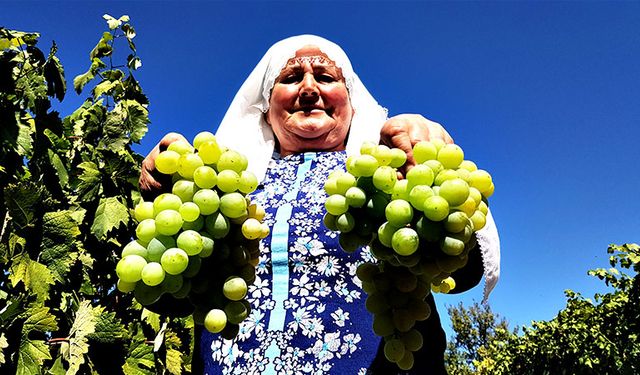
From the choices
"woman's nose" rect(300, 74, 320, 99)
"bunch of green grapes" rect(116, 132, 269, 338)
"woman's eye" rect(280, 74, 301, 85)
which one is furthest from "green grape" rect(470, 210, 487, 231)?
"woman's eye" rect(280, 74, 301, 85)

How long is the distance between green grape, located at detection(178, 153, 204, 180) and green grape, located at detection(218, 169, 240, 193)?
0.18 feet

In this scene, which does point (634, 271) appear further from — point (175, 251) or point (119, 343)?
point (175, 251)

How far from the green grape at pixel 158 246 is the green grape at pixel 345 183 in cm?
35

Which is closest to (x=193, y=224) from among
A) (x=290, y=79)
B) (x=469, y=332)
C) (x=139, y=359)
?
(x=290, y=79)

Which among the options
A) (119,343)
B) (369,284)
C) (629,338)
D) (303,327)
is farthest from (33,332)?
(629,338)

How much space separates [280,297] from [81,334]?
4.07 feet

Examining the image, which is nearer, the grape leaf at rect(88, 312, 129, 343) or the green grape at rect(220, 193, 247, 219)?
the green grape at rect(220, 193, 247, 219)

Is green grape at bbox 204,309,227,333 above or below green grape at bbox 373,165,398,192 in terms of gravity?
below

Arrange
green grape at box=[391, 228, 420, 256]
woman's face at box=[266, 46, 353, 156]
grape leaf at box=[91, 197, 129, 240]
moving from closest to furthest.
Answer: green grape at box=[391, 228, 420, 256]
woman's face at box=[266, 46, 353, 156]
grape leaf at box=[91, 197, 129, 240]

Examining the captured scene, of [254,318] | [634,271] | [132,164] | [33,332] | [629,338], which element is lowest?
[254,318]

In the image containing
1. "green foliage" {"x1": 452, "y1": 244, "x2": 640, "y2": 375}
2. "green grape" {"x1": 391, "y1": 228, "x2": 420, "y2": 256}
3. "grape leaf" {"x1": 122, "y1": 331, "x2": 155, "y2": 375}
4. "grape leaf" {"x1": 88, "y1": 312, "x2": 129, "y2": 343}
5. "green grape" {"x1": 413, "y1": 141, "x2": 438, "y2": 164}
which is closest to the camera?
"green grape" {"x1": 391, "y1": 228, "x2": 420, "y2": 256}

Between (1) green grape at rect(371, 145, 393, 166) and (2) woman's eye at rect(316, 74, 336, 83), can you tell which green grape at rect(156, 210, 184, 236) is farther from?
(2) woman's eye at rect(316, 74, 336, 83)

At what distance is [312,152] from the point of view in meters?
1.86

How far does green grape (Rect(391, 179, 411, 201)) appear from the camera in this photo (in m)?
0.99
